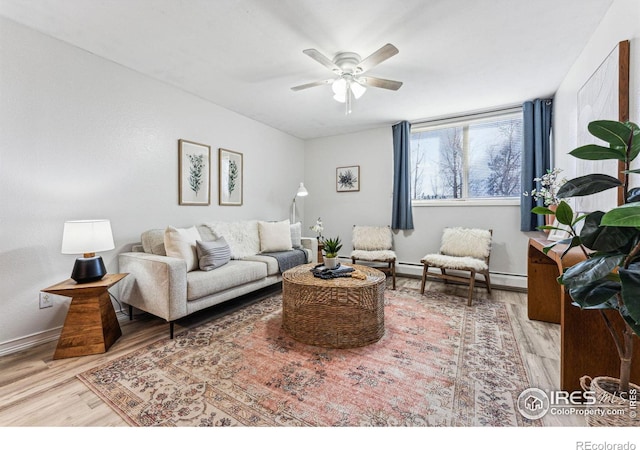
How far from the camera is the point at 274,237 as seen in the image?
3680 mm

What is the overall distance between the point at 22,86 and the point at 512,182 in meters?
5.04

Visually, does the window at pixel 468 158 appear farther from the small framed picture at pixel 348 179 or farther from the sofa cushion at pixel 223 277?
the sofa cushion at pixel 223 277

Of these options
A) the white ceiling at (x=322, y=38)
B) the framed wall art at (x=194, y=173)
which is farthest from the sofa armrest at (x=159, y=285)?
the white ceiling at (x=322, y=38)

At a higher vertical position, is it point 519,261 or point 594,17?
point 594,17

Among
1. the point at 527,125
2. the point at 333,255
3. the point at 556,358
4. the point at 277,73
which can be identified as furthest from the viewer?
the point at 527,125

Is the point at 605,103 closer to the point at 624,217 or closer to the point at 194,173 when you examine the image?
the point at 624,217

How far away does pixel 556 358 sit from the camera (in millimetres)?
1929

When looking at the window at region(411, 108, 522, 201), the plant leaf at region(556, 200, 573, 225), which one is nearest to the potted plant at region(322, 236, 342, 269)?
the plant leaf at region(556, 200, 573, 225)

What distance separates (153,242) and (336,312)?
1871 mm

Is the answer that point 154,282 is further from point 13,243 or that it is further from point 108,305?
point 13,243

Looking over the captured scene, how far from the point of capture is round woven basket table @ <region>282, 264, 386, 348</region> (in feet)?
6.86

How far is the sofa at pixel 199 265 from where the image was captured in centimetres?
221

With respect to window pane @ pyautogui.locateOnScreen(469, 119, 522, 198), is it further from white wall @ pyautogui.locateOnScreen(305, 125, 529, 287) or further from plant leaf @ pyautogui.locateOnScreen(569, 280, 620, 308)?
plant leaf @ pyautogui.locateOnScreen(569, 280, 620, 308)

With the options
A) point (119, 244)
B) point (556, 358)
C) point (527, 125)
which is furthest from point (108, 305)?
point (527, 125)
